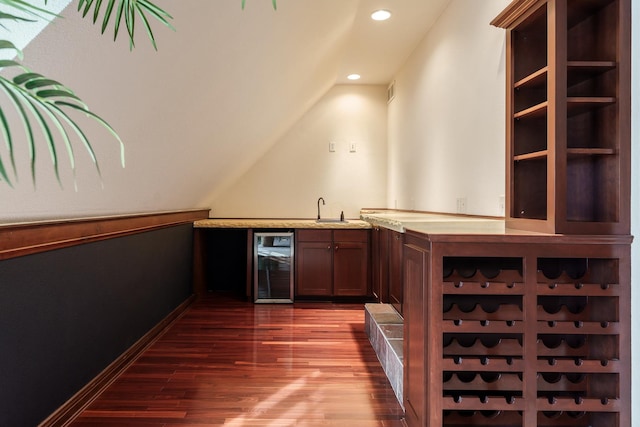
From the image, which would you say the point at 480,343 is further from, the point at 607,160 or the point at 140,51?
the point at 140,51

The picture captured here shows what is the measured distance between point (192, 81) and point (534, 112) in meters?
1.59

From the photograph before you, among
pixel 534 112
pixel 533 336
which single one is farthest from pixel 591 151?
pixel 533 336

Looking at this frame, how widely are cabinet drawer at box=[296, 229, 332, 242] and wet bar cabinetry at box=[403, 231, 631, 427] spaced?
302 centimetres

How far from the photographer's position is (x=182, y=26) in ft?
5.79

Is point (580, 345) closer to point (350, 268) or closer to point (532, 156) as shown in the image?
point (532, 156)

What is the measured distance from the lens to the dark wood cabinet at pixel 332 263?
4.64m

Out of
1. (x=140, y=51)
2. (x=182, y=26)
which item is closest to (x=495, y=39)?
(x=182, y=26)

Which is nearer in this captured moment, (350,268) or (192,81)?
(192,81)

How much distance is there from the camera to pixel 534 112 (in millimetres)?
1742

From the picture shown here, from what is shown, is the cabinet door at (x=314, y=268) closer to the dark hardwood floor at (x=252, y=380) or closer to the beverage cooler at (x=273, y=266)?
the beverage cooler at (x=273, y=266)

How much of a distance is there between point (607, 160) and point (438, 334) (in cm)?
89

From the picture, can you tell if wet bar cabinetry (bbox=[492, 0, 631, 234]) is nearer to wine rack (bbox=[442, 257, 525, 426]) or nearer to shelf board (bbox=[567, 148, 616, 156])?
shelf board (bbox=[567, 148, 616, 156])

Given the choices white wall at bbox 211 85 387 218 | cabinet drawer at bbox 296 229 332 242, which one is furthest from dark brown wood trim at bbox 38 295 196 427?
white wall at bbox 211 85 387 218

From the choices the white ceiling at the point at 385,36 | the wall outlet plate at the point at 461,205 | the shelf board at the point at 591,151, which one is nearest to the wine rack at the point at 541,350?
the shelf board at the point at 591,151
